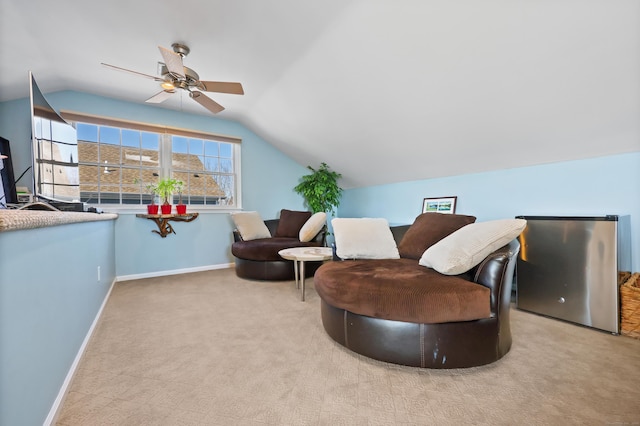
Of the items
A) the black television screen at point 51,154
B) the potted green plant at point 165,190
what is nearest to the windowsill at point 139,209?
the potted green plant at point 165,190

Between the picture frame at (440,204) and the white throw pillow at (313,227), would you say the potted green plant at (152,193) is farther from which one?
the picture frame at (440,204)

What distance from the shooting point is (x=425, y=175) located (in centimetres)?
378

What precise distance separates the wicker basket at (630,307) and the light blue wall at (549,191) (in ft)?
0.73

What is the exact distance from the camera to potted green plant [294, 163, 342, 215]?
4.91 metres

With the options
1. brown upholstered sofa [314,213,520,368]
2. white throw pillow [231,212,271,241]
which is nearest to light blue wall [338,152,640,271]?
brown upholstered sofa [314,213,520,368]

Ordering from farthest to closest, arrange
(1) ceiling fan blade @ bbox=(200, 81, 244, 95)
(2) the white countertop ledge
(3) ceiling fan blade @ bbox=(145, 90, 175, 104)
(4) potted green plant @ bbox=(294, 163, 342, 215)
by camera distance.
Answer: (4) potted green plant @ bbox=(294, 163, 342, 215)
(3) ceiling fan blade @ bbox=(145, 90, 175, 104)
(1) ceiling fan blade @ bbox=(200, 81, 244, 95)
(2) the white countertop ledge

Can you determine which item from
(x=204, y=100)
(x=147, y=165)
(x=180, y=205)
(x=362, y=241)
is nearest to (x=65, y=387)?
(x=362, y=241)

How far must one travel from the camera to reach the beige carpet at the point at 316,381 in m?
1.22

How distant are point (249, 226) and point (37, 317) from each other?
310 cm

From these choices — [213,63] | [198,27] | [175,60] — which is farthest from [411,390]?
[213,63]

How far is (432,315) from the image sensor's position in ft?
4.99

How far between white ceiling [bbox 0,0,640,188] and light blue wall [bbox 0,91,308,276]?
27 cm

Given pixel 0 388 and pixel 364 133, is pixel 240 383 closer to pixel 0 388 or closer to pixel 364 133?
pixel 0 388

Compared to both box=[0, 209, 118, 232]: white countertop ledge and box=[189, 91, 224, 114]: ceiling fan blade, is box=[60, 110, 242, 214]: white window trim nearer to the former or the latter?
box=[189, 91, 224, 114]: ceiling fan blade
